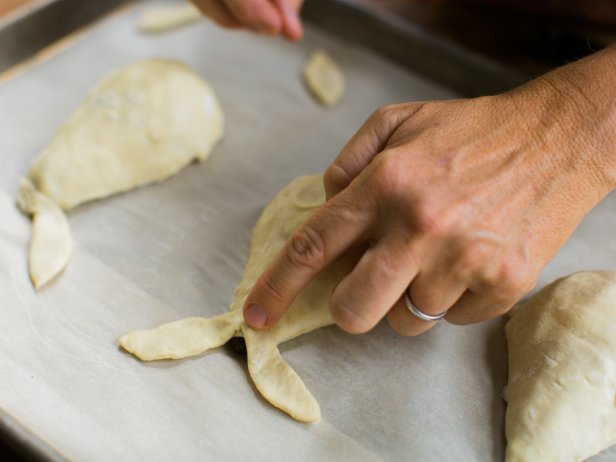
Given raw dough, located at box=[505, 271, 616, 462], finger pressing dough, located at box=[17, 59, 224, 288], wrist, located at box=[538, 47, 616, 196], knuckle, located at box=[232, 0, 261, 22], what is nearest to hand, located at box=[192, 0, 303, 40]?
knuckle, located at box=[232, 0, 261, 22]

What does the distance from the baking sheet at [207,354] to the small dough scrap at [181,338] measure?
24mm

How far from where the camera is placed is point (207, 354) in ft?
4.00

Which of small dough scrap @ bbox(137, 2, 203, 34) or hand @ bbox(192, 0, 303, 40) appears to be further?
small dough scrap @ bbox(137, 2, 203, 34)

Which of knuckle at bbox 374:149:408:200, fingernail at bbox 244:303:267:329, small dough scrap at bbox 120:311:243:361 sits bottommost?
small dough scrap at bbox 120:311:243:361

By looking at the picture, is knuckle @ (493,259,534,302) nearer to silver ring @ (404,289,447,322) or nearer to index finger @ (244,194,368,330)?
silver ring @ (404,289,447,322)

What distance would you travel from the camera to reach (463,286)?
104 centimetres

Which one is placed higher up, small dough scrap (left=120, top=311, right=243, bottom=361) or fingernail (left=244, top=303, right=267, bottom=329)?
fingernail (left=244, top=303, right=267, bottom=329)

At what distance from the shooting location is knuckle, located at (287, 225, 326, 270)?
1035 millimetres

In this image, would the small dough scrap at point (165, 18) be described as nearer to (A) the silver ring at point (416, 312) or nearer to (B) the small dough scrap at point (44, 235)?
(B) the small dough scrap at point (44, 235)

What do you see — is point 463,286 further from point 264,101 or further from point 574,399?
point 264,101

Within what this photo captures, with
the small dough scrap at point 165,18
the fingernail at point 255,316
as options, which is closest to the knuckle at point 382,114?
the fingernail at point 255,316

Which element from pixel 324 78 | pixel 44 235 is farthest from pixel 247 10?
pixel 44 235

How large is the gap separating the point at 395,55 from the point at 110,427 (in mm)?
1318

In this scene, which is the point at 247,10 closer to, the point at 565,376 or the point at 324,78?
the point at 324,78
